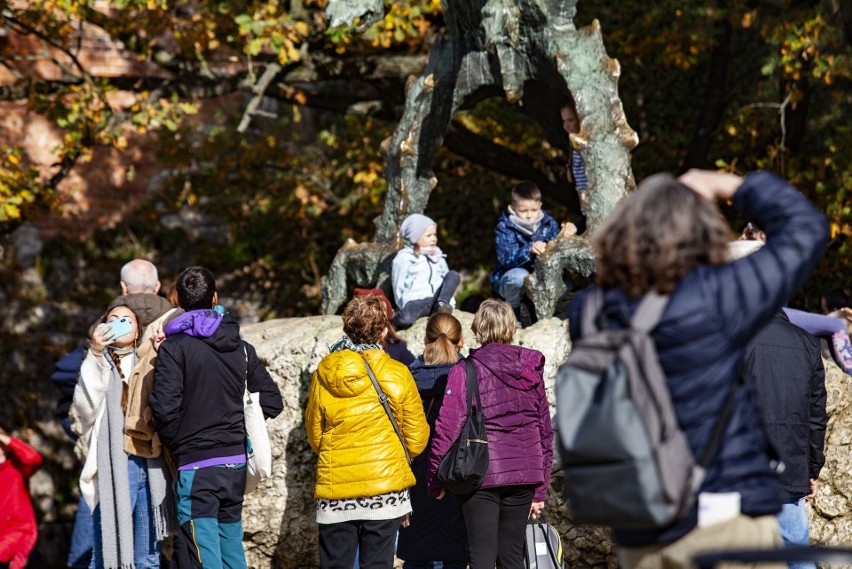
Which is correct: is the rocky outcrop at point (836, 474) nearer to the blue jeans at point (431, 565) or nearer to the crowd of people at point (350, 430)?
the crowd of people at point (350, 430)

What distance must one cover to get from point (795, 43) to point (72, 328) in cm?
817

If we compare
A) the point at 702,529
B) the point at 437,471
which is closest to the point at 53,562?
the point at 437,471

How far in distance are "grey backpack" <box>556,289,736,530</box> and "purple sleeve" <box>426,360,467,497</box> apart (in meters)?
2.36

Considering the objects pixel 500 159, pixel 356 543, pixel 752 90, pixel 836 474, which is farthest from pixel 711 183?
pixel 752 90

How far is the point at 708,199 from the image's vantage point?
2.87 m

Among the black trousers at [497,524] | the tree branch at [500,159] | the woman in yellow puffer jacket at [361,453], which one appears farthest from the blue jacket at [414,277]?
the tree branch at [500,159]

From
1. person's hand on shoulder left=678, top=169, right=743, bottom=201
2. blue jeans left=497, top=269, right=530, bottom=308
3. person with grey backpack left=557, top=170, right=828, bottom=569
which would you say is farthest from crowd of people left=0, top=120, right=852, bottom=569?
person with grey backpack left=557, top=170, right=828, bottom=569

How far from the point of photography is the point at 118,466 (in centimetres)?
548

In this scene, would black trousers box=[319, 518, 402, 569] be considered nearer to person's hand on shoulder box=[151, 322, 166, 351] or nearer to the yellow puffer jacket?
the yellow puffer jacket

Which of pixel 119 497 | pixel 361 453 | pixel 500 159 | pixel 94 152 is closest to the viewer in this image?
pixel 361 453

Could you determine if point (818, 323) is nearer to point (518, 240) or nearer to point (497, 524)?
point (518, 240)

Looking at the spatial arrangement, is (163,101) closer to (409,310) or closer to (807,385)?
(409,310)

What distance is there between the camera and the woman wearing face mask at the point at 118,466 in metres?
5.49

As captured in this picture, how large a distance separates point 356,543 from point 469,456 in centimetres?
66
